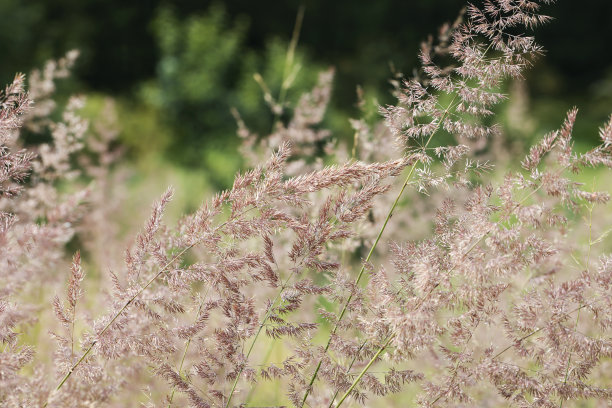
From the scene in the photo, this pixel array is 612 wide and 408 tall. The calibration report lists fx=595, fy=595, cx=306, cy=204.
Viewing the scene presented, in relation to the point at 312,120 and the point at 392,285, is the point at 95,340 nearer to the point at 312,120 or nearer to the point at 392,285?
the point at 392,285

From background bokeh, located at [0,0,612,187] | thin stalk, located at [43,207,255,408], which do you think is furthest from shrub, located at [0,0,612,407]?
background bokeh, located at [0,0,612,187]

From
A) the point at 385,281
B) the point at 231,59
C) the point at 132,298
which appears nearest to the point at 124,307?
the point at 132,298

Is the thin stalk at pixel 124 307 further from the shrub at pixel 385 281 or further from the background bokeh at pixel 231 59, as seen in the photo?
the background bokeh at pixel 231 59

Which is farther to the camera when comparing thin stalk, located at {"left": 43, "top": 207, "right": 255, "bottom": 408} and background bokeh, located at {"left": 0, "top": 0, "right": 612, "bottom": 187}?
background bokeh, located at {"left": 0, "top": 0, "right": 612, "bottom": 187}

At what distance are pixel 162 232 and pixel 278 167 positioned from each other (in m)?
0.41

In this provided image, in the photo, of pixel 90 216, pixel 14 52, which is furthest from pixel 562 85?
pixel 90 216

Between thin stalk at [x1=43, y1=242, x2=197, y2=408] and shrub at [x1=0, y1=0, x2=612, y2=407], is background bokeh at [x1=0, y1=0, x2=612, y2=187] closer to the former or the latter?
shrub at [x1=0, y1=0, x2=612, y2=407]

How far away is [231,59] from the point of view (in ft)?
38.5

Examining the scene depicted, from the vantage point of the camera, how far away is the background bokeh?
38.0 feet

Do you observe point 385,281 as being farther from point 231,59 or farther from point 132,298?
point 231,59

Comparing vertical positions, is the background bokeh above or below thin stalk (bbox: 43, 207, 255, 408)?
above

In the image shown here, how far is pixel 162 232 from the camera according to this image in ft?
5.18

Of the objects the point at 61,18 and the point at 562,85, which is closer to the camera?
the point at 61,18

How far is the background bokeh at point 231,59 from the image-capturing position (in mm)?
11578
